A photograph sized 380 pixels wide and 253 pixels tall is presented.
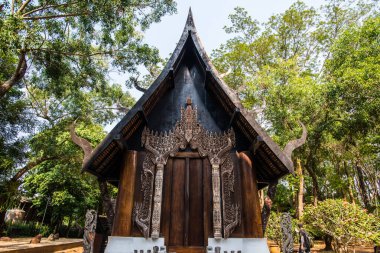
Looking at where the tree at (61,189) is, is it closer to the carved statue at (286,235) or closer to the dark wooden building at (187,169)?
the dark wooden building at (187,169)

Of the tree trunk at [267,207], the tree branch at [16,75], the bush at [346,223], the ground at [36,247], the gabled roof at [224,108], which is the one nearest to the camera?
the gabled roof at [224,108]

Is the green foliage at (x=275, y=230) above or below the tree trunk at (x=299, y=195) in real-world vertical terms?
below

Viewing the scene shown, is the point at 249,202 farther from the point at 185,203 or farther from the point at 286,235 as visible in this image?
the point at 185,203

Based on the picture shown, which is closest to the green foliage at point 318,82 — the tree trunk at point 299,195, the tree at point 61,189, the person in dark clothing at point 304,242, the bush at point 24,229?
the tree trunk at point 299,195

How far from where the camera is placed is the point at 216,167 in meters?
6.11

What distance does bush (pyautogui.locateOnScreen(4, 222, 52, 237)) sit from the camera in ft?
87.8

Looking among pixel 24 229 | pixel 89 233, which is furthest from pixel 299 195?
pixel 24 229

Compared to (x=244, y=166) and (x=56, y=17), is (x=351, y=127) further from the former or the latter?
(x=56, y=17)

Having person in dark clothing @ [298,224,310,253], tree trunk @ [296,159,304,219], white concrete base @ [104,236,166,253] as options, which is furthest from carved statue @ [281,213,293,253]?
tree trunk @ [296,159,304,219]

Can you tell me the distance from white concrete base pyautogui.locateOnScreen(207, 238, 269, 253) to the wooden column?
1790 mm

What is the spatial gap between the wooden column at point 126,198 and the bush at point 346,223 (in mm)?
14147

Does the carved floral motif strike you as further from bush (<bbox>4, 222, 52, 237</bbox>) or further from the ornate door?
bush (<bbox>4, 222, 52, 237</bbox>)

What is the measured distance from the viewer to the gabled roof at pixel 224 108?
5.71 meters

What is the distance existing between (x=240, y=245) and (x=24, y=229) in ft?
103
